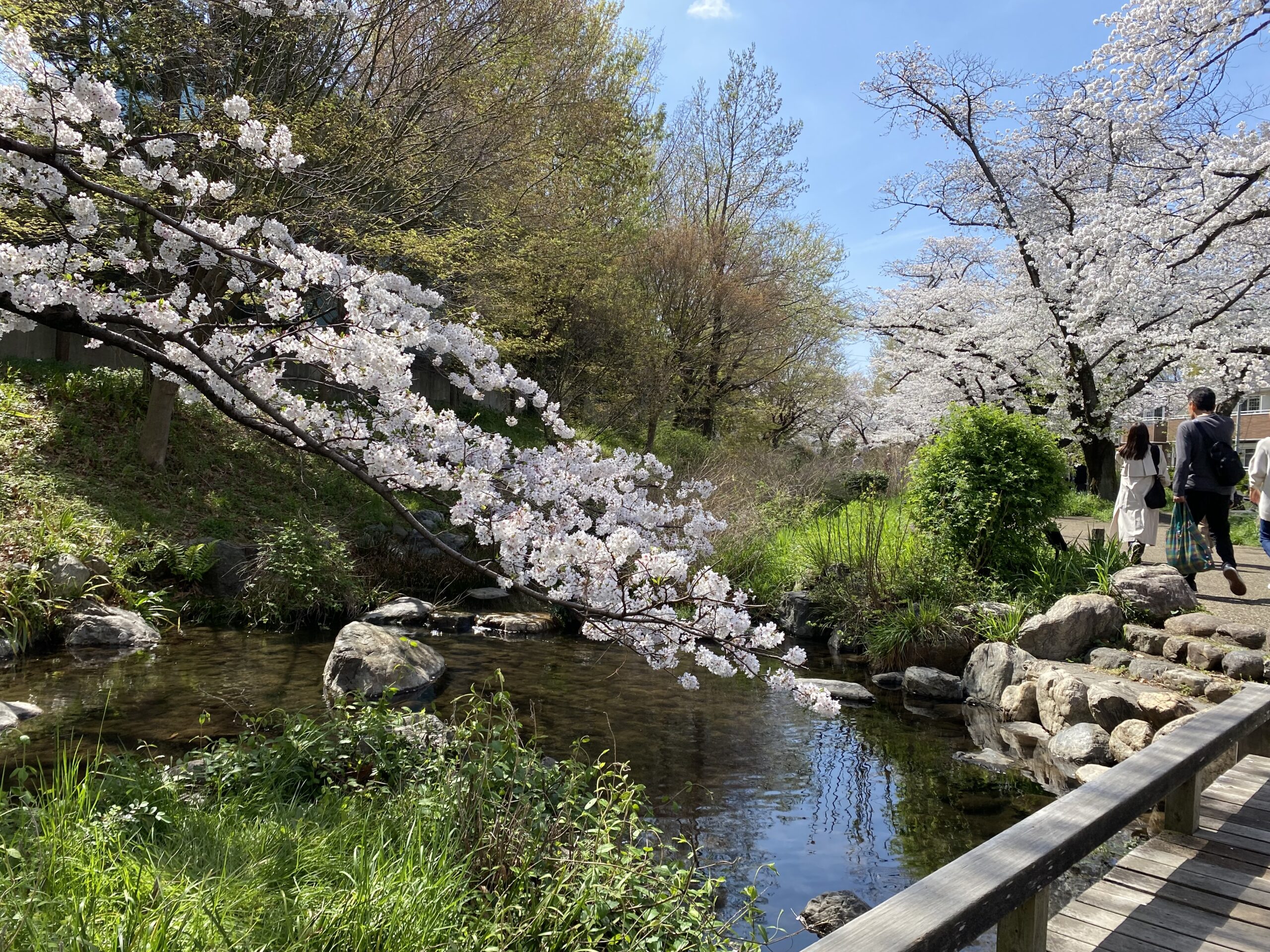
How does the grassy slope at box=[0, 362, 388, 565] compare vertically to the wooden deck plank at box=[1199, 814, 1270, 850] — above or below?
above

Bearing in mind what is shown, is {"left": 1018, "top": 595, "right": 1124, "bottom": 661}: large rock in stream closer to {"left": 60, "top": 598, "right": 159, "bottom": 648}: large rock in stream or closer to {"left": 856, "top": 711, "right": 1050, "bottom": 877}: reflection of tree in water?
{"left": 856, "top": 711, "right": 1050, "bottom": 877}: reflection of tree in water

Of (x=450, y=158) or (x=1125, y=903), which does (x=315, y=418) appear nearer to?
(x=1125, y=903)

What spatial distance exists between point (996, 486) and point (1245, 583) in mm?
3071

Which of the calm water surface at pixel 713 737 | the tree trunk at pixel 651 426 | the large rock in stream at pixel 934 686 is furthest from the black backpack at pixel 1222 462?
the tree trunk at pixel 651 426

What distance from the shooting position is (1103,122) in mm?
16469

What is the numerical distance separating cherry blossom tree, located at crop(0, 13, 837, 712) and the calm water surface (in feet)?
3.73

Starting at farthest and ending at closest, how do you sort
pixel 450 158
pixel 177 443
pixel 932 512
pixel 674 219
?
1. pixel 674 219
2. pixel 177 443
3. pixel 450 158
4. pixel 932 512

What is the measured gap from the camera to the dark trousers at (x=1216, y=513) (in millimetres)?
7504

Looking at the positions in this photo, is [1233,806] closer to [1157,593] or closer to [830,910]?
[830,910]

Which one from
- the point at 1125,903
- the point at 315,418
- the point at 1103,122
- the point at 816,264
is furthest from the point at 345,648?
the point at 816,264

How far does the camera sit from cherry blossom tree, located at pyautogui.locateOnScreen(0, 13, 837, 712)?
3.44 meters

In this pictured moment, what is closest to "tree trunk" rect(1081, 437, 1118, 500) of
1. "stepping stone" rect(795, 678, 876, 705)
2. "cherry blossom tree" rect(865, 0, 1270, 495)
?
"cherry blossom tree" rect(865, 0, 1270, 495)

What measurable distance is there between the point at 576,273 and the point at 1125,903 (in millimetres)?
16089

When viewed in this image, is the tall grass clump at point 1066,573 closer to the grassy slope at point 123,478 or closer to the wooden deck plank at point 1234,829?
the wooden deck plank at point 1234,829
